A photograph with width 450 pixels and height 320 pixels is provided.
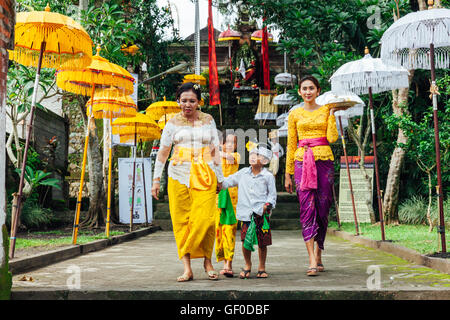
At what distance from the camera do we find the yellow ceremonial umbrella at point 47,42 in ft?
21.4

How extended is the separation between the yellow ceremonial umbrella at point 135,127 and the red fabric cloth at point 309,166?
Answer: 21.0 ft

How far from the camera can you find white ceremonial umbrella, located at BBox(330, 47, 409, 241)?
7.80 m

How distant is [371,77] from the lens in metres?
8.08

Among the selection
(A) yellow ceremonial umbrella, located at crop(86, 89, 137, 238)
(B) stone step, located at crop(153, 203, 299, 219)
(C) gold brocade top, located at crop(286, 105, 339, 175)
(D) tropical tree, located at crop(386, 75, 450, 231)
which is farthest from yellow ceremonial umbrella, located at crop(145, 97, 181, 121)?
(C) gold brocade top, located at crop(286, 105, 339, 175)

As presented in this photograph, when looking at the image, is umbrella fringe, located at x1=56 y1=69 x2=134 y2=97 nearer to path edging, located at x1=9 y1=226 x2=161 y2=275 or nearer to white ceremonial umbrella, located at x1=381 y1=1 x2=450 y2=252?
path edging, located at x1=9 y1=226 x2=161 y2=275

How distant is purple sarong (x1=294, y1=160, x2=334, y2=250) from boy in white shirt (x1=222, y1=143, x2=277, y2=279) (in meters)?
Answer: 0.43

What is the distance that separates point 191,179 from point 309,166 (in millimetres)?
1426

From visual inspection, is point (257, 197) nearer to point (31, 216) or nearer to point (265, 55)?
point (31, 216)

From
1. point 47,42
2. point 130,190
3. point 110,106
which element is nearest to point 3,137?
point 47,42

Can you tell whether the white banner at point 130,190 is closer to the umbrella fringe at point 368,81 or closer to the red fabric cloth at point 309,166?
the umbrella fringe at point 368,81

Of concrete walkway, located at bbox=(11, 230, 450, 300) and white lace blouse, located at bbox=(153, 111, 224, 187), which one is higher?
white lace blouse, located at bbox=(153, 111, 224, 187)

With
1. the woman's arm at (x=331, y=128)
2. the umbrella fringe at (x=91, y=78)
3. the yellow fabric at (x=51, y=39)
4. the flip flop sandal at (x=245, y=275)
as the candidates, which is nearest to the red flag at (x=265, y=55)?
the umbrella fringe at (x=91, y=78)

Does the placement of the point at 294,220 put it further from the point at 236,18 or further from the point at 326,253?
the point at 236,18
